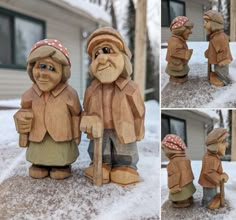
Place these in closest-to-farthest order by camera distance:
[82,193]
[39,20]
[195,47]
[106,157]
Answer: [82,193] < [106,157] < [195,47] < [39,20]

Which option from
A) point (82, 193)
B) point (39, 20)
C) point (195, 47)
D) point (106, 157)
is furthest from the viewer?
point (39, 20)

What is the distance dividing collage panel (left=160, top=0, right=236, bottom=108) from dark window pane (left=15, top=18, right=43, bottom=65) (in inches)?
94.7

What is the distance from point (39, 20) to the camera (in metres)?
3.68

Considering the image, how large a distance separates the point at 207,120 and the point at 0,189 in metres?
0.83

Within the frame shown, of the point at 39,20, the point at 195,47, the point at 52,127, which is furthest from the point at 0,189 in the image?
the point at 39,20

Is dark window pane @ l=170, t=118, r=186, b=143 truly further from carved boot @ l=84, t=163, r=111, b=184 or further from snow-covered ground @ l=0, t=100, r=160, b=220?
carved boot @ l=84, t=163, r=111, b=184

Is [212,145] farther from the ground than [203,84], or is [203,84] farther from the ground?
[203,84]

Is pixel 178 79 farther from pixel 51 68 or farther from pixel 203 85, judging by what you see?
pixel 51 68

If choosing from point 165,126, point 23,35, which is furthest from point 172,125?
point 23,35

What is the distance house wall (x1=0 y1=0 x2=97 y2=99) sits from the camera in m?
3.30

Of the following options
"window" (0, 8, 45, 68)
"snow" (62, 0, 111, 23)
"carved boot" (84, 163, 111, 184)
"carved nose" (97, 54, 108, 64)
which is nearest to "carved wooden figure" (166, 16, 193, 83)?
"carved nose" (97, 54, 108, 64)

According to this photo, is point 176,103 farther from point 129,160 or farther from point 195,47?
point 195,47

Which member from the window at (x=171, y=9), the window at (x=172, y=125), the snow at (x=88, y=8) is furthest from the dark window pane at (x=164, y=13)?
the snow at (x=88, y=8)

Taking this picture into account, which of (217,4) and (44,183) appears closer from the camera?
(44,183)
